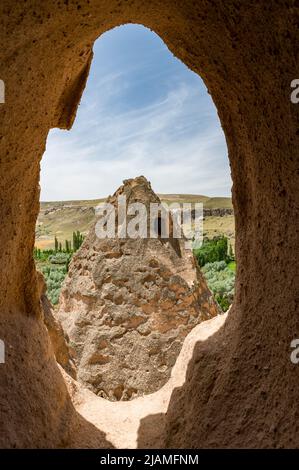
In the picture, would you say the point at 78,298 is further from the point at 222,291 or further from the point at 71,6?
the point at 222,291

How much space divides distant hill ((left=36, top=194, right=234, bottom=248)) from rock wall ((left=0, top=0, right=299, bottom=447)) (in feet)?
95.5

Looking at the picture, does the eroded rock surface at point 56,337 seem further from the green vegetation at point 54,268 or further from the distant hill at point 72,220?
the distant hill at point 72,220

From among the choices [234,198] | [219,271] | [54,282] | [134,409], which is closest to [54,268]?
[54,282]

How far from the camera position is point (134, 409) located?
16.9 ft

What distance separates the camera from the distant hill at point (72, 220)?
37.1m

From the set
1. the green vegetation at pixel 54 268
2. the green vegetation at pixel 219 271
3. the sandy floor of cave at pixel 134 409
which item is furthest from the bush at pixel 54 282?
the sandy floor of cave at pixel 134 409

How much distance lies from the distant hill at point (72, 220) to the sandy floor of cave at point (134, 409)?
27680 mm

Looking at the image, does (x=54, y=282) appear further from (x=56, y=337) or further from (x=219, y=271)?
(x=56, y=337)

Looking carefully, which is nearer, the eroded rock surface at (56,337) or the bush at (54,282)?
the eroded rock surface at (56,337)

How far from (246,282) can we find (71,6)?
2.52 meters

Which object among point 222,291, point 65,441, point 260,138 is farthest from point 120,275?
point 222,291

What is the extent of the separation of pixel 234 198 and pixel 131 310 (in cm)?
359

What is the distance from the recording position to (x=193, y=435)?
2955mm
